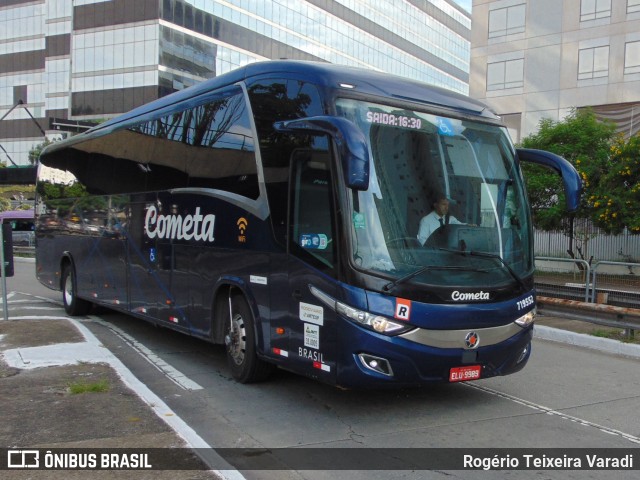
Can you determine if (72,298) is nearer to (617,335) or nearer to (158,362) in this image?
(158,362)

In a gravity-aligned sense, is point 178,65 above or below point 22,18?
below

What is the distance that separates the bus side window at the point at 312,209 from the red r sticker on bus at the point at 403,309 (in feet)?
2.32

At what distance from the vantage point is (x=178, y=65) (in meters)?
57.9

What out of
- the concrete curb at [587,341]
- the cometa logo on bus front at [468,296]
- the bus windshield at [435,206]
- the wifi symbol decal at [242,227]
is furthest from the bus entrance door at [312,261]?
the concrete curb at [587,341]

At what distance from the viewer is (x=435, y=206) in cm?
571

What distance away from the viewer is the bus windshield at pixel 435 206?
5.45m

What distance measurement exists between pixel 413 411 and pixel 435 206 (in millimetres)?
2161

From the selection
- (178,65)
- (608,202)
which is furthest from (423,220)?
(178,65)

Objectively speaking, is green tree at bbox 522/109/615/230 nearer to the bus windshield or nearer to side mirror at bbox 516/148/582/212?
side mirror at bbox 516/148/582/212

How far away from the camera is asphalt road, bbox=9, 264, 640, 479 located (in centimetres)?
525

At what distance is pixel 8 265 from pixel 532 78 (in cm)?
3122

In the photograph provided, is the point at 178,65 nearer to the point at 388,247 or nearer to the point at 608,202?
the point at 608,202

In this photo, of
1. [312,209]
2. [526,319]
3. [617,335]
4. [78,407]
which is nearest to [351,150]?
[312,209]

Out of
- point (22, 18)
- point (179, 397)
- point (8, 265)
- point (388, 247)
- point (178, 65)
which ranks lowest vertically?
point (179, 397)
